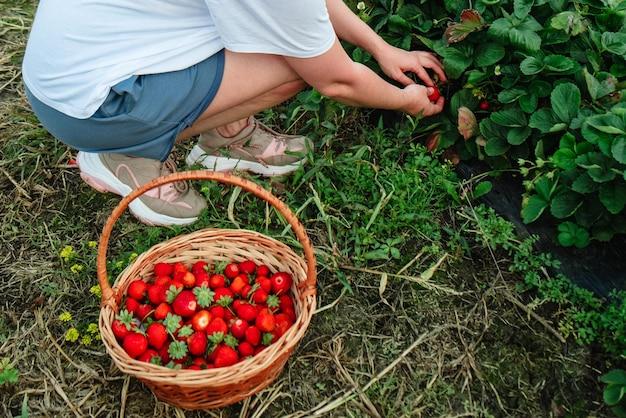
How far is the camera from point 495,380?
2.05 m

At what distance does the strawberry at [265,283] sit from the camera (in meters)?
1.99

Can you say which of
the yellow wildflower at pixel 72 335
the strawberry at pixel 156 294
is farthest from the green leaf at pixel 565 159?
the yellow wildflower at pixel 72 335

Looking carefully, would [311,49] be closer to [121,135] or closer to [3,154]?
[121,135]

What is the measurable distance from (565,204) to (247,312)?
1109mm

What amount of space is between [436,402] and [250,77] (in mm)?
1190

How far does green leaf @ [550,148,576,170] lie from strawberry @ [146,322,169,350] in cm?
136

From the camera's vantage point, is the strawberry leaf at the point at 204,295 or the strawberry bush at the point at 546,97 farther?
the strawberry bush at the point at 546,97

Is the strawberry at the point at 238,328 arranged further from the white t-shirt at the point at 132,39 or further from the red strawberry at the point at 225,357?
the white t-shirt at the point at 132,39

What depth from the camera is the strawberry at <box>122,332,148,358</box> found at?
179 centimetres

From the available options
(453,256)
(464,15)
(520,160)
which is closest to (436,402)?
(453,256)

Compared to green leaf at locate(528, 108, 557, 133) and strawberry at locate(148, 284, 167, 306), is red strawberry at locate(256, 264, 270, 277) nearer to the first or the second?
strawberry at locate(148, 284, 167, 306)

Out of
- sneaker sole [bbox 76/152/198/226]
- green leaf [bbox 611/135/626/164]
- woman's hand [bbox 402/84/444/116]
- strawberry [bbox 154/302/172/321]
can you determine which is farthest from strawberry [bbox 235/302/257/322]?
green leaf [bbox 611/135/626/164]

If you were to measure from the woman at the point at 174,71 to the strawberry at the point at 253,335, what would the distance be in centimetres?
68

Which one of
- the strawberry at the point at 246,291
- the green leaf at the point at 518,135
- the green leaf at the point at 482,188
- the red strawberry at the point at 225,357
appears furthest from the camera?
the green leaf at the point at 482,188
